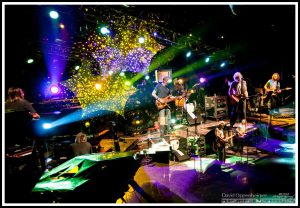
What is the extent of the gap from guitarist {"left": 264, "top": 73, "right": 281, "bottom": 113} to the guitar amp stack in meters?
2.09

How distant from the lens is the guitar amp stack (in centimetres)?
939

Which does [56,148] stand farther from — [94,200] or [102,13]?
[102,13]

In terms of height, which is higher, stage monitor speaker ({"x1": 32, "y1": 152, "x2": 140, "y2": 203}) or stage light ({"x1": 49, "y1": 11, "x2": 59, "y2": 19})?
stage light ({"x1": 49, "y1": 11, "x2": 59, "y2": 19})

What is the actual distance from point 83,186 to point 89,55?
256 inches

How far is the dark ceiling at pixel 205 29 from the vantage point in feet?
17.3

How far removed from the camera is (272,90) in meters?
7.36

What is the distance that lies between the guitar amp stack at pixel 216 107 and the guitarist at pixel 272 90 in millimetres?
2089

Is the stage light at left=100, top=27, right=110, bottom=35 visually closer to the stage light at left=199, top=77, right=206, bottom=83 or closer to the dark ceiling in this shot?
the dark ceiling

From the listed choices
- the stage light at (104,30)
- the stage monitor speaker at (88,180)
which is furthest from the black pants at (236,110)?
the stage light at (104,30)

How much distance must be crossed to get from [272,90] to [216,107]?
8.59 feet

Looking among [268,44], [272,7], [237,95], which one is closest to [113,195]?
[272,7]

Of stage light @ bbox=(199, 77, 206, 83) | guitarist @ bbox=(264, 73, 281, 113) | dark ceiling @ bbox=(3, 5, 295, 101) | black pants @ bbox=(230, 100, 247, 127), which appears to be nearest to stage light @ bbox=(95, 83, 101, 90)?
dark ceiling @ bbox=(3, 5, 295, 101)

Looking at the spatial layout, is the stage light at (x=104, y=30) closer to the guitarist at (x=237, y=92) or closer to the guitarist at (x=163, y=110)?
the guitarist at (x=163, y=110)

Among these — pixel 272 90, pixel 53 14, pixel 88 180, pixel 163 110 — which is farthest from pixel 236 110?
pixel 53 14
